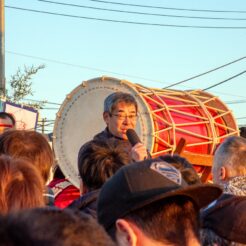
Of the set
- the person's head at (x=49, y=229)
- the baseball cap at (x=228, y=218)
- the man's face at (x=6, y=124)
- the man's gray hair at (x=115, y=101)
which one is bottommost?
the baseball cap at (x=228, y=218)

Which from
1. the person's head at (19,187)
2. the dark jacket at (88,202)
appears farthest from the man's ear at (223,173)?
the person's head at (19,187)

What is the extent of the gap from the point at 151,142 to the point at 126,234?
5.28m

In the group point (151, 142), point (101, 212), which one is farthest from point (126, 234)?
point (151, 142)

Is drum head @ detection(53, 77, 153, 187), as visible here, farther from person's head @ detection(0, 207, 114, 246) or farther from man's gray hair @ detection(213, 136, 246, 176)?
person's head @ detection(0, 207, 114, 246)

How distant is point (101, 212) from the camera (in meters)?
2.09

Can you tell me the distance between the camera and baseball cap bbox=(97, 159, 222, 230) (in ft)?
6.50

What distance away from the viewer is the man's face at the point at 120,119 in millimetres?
5254

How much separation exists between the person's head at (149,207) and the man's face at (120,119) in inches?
124

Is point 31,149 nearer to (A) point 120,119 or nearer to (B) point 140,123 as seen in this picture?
(A) point 120,119

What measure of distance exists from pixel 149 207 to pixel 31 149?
142cm

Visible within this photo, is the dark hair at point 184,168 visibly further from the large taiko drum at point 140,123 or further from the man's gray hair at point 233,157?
the large taiko drum at point 140,123

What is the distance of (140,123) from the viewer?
727 cm

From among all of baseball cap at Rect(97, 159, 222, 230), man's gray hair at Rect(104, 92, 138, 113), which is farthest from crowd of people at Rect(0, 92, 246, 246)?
man's gray hair at Rect(104, 92, 138, 113)

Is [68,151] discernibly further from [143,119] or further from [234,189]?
[234,189]
